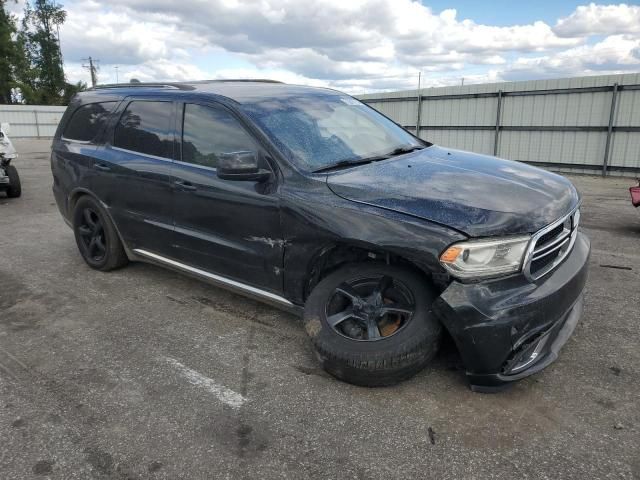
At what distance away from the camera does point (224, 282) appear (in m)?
→ 3.75

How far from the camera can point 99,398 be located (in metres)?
2.88

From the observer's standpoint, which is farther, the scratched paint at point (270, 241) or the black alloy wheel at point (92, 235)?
the black alloy wheel at point (92, 235)

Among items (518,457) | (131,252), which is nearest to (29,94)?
(131,252)

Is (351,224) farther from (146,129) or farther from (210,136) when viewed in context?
(146,129)

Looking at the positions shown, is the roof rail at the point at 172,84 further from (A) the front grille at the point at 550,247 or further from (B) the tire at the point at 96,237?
(A) the front grille at the point at 550,247

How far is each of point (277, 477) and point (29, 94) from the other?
67.9 meters

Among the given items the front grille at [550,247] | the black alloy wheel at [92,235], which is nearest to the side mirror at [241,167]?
the front grille at [550,247]

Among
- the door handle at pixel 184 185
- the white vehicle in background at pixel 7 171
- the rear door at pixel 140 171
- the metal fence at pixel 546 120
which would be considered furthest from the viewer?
the metal fence at pixel 546 120

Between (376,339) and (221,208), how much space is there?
1.48m

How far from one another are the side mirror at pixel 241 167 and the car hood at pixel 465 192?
486mm

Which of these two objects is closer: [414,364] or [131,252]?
[414,364]

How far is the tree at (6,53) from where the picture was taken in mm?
54688

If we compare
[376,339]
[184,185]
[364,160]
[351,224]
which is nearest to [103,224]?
[184,185]

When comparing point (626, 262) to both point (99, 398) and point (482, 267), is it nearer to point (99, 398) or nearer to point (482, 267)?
point (482, 267)
